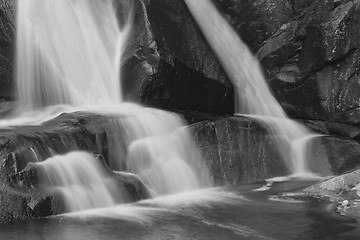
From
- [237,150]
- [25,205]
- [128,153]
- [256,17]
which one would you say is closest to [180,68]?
[237,150]

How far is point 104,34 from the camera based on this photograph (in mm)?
16516

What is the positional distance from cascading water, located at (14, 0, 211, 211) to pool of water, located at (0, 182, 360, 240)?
83 cm

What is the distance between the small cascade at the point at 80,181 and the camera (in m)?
9.81

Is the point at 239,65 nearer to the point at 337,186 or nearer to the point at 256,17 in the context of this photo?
the point at 256,17

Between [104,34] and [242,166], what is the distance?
22.6 feet

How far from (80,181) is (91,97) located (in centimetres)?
542

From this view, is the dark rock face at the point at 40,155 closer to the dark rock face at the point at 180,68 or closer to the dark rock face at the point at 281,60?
the dark rock face at the point at 180,68

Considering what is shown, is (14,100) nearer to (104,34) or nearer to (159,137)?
(104,34)

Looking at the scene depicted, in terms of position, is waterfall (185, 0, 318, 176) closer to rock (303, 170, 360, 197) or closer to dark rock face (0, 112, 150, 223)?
rock (303, 170, 360, 197)

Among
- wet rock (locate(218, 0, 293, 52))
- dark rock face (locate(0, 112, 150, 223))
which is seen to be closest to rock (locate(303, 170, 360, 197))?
dark rock face (locate(0, 112, 150, 223))

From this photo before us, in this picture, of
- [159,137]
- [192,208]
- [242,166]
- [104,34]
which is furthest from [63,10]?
[192,208]

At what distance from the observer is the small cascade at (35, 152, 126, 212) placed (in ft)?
32.2

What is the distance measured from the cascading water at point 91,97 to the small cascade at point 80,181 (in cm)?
2

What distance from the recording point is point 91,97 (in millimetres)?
15250
